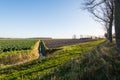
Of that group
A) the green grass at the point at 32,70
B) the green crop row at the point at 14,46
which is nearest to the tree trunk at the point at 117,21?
the green grass at the point at 32,70

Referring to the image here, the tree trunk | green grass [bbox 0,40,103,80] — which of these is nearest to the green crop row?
green grass [bbox 0,40,103,80]

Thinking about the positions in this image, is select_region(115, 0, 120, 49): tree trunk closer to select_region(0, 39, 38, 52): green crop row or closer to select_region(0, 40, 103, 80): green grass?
select_region(0, 40, 103, 80): green grass

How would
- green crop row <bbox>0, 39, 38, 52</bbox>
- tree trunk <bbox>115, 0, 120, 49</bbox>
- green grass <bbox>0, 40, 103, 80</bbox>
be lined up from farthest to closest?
green crop row <bbox>0, 39, 38, 52</bbox>, green grass <bbox>0, 40, 103, 80</bbox>, tree trunk <bbox>115, 0, 120, 49</bbox>

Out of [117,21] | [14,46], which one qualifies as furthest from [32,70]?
[14,46]

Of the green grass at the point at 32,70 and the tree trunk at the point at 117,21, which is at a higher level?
the tree trunk at the point at 117,21

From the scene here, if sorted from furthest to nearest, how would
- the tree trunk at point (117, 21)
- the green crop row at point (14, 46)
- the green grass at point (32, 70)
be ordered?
the green crop row at point (14, 46) < the green grass at point (32, 70) < the tree trunk at point (117, 21)

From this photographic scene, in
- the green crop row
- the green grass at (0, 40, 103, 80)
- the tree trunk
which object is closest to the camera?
the tree trunk

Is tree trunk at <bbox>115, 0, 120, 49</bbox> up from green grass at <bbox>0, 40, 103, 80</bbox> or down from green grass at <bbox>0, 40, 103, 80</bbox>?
up

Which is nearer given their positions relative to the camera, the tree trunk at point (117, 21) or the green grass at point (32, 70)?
the tree trunk at point (117, 21)

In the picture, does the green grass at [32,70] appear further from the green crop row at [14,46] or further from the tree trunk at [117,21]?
the green crop row at [14,46]

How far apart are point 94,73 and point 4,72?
36.3 ft

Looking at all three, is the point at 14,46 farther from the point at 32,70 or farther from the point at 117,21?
the point at 117,21

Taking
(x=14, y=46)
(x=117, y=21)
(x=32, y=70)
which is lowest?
(x=32, y=70)

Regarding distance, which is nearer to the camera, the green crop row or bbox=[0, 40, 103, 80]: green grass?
bbox=[0, 40, 103, 80]: green grass
